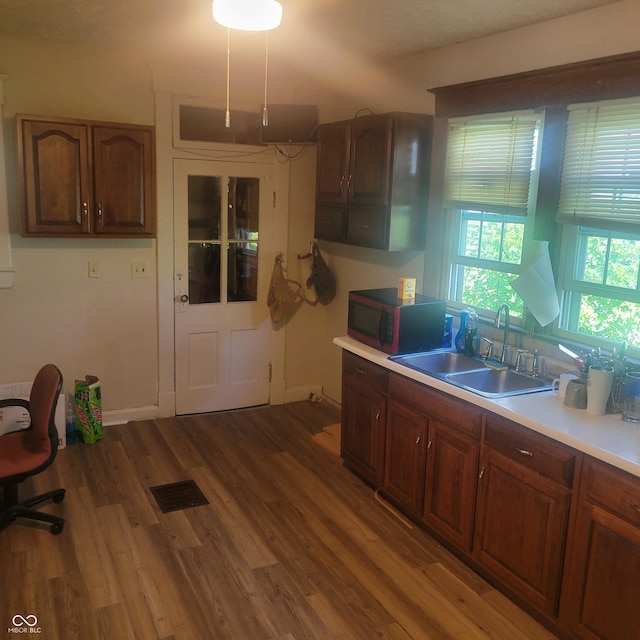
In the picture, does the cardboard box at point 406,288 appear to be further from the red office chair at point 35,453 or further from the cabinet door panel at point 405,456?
the red office chair at point 35,453

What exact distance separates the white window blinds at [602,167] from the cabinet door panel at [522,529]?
3.76ft

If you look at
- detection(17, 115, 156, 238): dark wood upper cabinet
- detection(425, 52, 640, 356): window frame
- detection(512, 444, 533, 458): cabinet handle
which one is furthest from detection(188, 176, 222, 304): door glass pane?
detection(512, 444, 533, 458): cabinet handle

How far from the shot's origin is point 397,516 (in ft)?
11.2

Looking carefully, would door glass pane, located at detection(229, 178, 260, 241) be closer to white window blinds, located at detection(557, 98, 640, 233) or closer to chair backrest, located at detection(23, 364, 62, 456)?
chair backrest, located at detection(23, 364, 62, 456)

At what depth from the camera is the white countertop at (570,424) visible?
86.7 inches

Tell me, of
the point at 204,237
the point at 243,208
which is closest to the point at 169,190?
the point at 204,237

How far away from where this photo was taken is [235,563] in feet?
9.67

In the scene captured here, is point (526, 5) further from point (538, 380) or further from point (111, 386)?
point (111, 386)

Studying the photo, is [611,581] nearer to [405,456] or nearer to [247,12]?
[405,456]

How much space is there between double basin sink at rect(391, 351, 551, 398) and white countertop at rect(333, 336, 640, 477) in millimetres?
55

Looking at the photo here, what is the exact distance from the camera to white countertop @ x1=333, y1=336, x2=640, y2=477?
2201 mm

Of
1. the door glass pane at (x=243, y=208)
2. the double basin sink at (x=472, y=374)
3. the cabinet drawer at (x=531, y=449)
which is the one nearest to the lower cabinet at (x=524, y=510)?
the cabinet drawer at (x=531, y=449)

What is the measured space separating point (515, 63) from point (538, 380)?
1.61 m

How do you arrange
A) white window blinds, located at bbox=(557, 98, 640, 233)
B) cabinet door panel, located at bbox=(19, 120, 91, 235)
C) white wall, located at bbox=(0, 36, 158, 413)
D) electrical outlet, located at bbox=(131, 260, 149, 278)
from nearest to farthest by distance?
white window blinds, located at bbox=(557, 98, 640, 233), cabinet door panel, located at bbox=(19, 120, 91, 235), white wall, located at bbox=(0, 36, 158, 413), electrical outlet, located at bbox=(131, 260, 149, 278)
